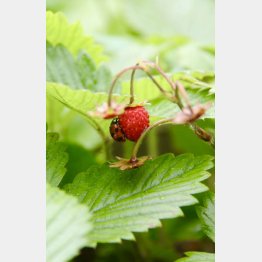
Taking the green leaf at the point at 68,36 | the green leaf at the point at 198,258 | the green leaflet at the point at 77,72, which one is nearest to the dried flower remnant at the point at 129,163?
the green leaf at the point at 198,258

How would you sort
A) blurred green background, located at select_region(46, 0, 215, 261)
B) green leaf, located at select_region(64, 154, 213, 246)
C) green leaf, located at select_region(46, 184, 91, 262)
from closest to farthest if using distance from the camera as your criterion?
green leaf, located at select_region(46, 184, 91, 262)
green leaf, located at select_region(64, 154, 213, 246)
blurred green background, located at select_region(46, 0, 215, 261)

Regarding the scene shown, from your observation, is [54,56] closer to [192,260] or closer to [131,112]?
[131,112]

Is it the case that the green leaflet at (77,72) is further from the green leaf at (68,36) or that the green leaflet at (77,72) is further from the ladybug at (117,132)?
the ladybug at (117,132)

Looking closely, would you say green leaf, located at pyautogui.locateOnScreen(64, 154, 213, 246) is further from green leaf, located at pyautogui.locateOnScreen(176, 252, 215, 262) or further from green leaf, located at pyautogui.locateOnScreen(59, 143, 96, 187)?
green leaf, located at pyautogui.locateOnScreen(59, 143, 96, 187)

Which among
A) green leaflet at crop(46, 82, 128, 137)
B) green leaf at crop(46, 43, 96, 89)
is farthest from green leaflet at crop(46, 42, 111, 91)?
green leaflet at crop(46, 82, 128, 137)

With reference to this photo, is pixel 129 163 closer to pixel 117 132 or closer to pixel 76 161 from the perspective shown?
pixel 117 132
